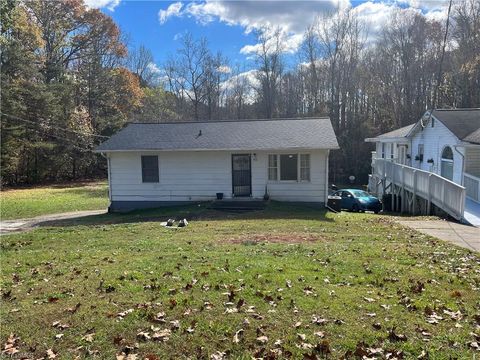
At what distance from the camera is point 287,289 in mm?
5441

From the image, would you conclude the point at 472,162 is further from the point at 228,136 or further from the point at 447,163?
the point at 228,136

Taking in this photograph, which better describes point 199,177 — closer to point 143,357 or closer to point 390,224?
point 390,224

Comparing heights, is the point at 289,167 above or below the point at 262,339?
above

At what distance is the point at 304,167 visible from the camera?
18.5 m

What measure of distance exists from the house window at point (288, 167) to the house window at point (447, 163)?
7.46 m

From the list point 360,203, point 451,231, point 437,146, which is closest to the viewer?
point 451,231

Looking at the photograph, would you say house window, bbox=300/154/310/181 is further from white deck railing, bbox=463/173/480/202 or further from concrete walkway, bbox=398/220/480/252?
white deck railing, bbox=463/173/480/202

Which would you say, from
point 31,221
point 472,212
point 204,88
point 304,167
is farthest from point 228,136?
point 204,88

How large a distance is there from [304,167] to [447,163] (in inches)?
285

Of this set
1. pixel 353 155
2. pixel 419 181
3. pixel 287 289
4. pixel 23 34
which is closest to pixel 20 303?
pixel 287 289

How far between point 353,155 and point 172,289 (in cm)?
4011

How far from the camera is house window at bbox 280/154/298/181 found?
1853 cm

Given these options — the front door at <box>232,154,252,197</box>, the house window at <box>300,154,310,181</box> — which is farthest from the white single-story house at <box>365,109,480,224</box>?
the front door at <box>232,154,252,197</box>

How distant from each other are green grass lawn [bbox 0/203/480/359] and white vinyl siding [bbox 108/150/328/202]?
30.6 ft
